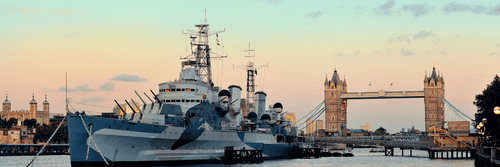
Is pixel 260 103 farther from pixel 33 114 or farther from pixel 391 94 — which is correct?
pixel 33 114

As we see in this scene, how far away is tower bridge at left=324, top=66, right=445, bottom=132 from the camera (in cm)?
14375

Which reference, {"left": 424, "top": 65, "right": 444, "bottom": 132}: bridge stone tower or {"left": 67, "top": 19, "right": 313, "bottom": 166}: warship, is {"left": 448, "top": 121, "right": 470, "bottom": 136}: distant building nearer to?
{"left": 67, "top": 19, "right": 313, "bottom": 166}: warship

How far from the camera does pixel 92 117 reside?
115 ft

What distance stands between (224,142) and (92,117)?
48.4 ft

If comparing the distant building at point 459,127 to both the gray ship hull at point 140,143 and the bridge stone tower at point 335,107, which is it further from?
the bridge stone tower at point 335,107

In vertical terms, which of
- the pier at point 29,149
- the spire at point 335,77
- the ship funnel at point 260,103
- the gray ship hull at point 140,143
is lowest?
the pier at point 29,149

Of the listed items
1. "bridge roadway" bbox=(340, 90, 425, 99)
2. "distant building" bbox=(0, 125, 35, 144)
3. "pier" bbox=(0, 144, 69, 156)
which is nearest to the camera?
"pier" bbox=(0, 144, 69, 156)

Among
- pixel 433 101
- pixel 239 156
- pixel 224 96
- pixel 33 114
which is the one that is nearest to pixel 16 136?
pixel 33 114

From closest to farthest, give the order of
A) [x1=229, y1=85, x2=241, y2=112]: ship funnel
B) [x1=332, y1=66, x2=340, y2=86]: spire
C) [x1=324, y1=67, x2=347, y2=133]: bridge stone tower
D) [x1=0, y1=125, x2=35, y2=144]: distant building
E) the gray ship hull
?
the gray ship hull → [x1=229, y1=85, x2=241, y2=112]: ship funnel → [x1=0, y1=125, x2=35, y2=144]: distant building → [x1=324, y1=67, x2=347, y2=133]: bridge stone tower → [x1=332, y1=66, x2=340, y2=86]: spire

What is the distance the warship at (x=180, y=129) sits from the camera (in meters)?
35.5

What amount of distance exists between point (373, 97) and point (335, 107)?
2187cm

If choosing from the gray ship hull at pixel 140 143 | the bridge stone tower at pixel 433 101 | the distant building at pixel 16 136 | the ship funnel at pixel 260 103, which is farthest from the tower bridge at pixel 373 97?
the gray ship hull at pixel 140 143

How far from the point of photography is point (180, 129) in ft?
131

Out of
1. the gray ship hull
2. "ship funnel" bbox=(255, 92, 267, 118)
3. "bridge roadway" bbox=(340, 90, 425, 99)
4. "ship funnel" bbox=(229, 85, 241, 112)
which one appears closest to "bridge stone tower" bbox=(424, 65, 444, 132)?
"bridge roadway" bbox=(340, 90, 425, 99)
